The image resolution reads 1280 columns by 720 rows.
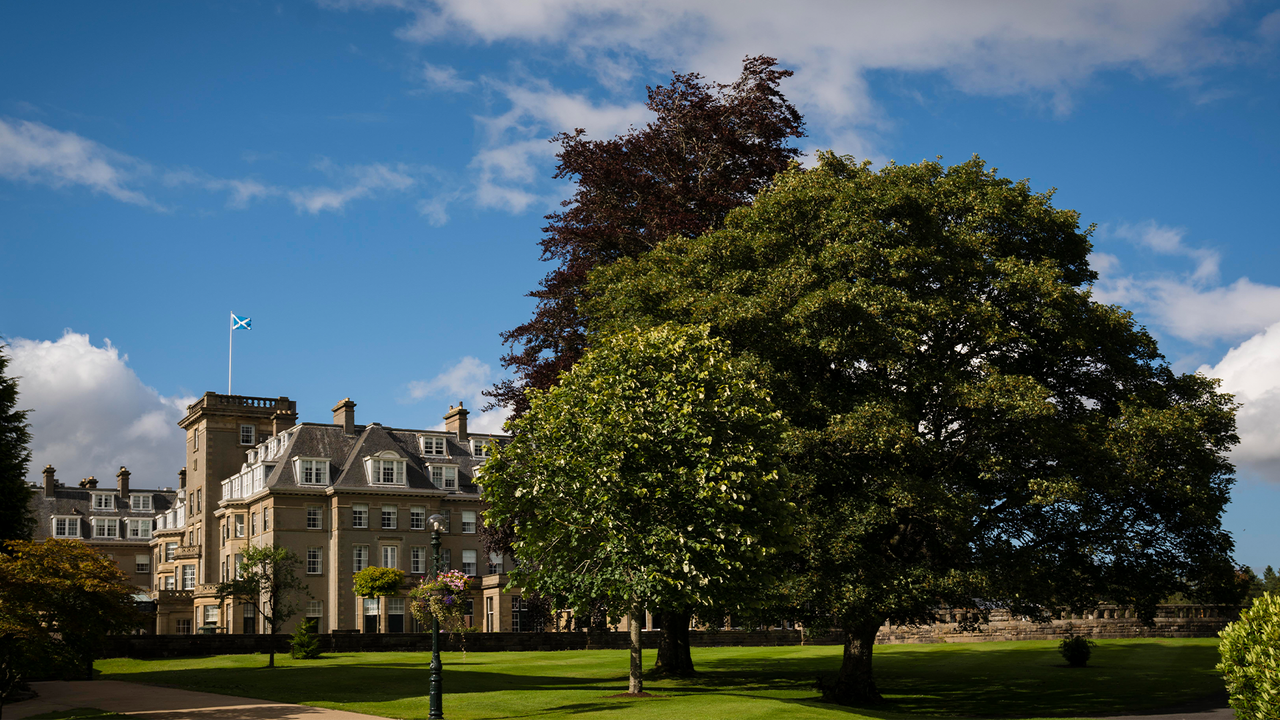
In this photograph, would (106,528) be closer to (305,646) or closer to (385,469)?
(385,469)

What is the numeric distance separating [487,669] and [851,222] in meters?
23.5

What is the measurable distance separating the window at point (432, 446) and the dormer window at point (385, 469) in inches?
163

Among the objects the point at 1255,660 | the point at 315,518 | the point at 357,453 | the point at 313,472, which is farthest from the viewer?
the point at 357,453

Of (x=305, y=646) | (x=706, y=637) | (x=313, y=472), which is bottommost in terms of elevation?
(x=706, y=637)

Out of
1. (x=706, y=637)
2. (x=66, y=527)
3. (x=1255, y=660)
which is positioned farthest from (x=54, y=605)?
(x=66, y=527)

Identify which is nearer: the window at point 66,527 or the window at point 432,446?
the window at point 432,446

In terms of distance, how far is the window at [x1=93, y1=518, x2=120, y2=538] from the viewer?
355 feet

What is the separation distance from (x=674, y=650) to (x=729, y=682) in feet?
7.08

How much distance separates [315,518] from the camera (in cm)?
7475

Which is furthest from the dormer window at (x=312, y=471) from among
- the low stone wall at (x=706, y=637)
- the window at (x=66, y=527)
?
the window at (x=66, y=527)

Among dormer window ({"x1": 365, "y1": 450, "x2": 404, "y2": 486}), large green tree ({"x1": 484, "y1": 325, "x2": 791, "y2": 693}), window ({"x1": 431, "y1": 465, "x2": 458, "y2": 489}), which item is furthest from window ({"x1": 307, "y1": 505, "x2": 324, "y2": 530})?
large green tree ({"x1": 484, "y1": 325, "x2": 791, "y2": 693})

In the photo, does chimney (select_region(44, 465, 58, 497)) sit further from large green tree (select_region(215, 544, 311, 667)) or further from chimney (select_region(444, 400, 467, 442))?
large green tree (select_region(215, 544, 311, 667))

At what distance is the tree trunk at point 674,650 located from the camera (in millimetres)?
35375

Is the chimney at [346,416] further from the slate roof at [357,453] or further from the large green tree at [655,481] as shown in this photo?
the large green tree at [655,481]
